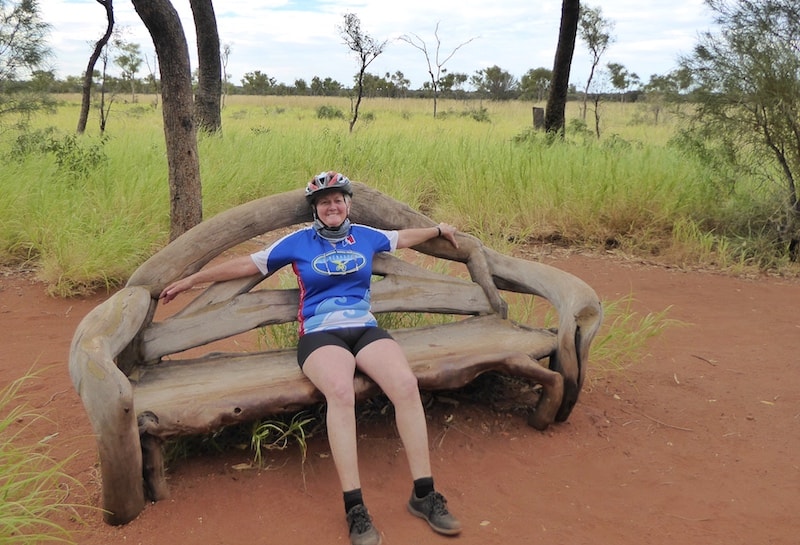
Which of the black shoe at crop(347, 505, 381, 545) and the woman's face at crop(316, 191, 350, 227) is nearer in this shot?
the black shoe at crop(347, 505, 381, 545)

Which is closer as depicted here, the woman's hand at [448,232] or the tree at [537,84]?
the woman's hand at [448,232]

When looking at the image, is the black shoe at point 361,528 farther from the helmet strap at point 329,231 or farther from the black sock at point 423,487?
the helmet strap at point 329,231

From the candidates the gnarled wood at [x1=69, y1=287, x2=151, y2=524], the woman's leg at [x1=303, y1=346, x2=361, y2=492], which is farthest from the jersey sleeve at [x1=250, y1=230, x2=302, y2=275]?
the gnarled wood at [x1=69, y1=287, x2=151, y2=524]

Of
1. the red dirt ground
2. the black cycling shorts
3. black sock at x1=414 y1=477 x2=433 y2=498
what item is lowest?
the red dirt ground

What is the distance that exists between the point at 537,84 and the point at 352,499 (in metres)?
33.8

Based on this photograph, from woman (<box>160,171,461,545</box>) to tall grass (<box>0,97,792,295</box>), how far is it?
2512mm

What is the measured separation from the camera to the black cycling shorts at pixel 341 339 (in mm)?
2701

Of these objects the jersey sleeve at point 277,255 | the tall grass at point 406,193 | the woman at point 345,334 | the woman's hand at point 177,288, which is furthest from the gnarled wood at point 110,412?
the tall grass at point 406,193

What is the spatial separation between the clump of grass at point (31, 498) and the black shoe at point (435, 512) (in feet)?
3.70

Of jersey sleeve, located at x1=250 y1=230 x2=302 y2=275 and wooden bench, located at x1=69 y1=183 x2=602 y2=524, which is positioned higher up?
jersey sleeve, located at x1=250 y1=230 x2=302 y2=275

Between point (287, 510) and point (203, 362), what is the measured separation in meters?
0.71

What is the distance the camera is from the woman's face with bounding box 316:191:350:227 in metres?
2.92

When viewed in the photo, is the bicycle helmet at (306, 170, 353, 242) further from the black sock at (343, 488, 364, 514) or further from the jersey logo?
the black sock at (343, 488, 364, 514)

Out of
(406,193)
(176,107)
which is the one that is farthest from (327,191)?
(406,193)
